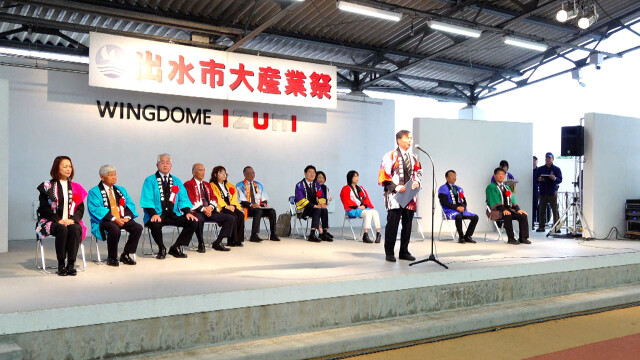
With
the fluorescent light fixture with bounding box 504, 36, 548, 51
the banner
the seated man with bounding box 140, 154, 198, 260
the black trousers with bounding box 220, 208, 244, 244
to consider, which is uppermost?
the fluorescent light fixture with bounding box 504, 36, 548, 51

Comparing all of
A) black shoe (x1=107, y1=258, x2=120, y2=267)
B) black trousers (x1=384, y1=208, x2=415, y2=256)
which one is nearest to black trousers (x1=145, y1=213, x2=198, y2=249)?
black shoe (x1=107, y1=258, x2=120, y2=267)

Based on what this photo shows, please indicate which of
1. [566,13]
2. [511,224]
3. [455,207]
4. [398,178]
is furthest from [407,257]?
[566,13]

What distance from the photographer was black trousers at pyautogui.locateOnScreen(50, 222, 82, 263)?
15.2 ft

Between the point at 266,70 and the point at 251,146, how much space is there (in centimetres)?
140

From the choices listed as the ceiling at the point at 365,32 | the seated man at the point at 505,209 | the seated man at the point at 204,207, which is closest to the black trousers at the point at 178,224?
the seated man at the point at 204,207

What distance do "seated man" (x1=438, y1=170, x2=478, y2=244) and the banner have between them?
278 cm

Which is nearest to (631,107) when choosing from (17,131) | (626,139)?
(626,139)

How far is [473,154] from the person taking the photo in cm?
922

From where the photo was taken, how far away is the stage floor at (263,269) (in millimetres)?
3812

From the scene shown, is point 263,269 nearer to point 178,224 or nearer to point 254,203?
point 178,224

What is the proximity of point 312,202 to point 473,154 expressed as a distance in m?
3.01

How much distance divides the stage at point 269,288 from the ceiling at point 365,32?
377 centimetres

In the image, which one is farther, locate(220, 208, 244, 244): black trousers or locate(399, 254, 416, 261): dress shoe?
locate(220, 208, 244, 244): black trousers

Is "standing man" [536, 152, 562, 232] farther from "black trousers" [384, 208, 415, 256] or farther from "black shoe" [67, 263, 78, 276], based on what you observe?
"black shoe" [67, 263, 78, 276]
